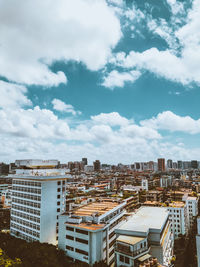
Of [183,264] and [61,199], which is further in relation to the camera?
[61,199]

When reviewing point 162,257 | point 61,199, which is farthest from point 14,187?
point 162,257

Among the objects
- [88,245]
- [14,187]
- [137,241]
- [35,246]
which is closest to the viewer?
[137,241]

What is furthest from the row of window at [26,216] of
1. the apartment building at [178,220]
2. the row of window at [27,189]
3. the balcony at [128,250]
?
the apartment building at [178,220]

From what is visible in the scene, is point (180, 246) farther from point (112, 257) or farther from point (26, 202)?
point (26, 202)

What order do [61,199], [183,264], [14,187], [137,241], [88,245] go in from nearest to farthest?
[137,241], [88,245], [183,264], [61,199], [14,187]

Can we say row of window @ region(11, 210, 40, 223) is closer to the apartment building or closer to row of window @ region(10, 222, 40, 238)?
row of window @ region(10, 222, 40, 238)

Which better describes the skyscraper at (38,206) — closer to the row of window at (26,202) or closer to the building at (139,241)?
the row of window at (26,202)

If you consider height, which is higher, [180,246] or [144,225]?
[144,225]
